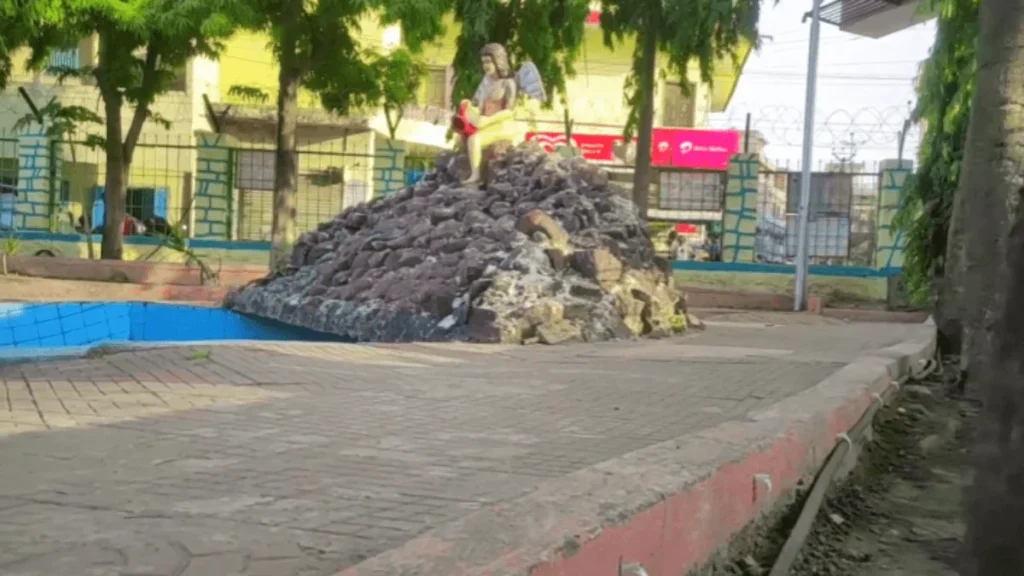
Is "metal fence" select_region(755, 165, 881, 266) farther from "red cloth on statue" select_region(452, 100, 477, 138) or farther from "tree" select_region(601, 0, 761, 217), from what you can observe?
"red cloth on statue" select_region(452, 100, 477, 138)

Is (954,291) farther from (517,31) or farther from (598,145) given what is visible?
(598,145)

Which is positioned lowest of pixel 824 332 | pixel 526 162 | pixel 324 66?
pixel 824 332

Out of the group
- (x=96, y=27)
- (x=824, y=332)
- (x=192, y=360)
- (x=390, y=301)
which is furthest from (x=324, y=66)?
(x=192, y=360)

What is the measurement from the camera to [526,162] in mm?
12406

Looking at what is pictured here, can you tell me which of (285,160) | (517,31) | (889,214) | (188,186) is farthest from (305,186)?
(889,214)

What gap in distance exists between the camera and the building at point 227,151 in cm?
2055

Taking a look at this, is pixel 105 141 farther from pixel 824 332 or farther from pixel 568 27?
pixel 824 332

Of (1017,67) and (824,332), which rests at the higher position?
(1017,67)

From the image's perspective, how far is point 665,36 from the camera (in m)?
17.8

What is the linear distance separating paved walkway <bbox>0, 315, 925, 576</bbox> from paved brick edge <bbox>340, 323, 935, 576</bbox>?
0.26 m

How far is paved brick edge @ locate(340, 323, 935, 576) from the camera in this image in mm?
2418

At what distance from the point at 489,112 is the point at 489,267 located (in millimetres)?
3001

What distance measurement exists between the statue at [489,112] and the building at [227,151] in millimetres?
7140

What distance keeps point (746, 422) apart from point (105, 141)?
54.3 feet
